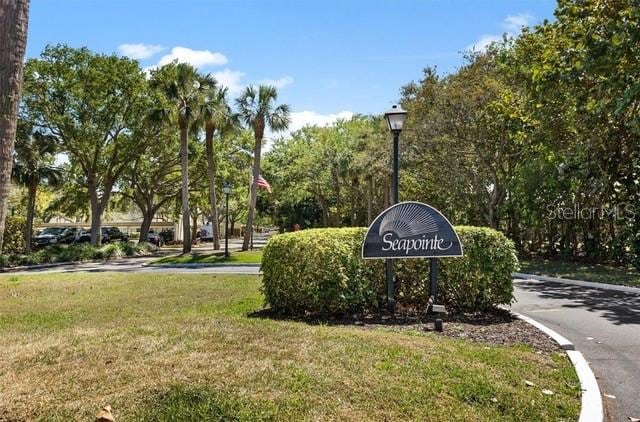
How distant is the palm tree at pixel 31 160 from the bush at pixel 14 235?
48.6 inches

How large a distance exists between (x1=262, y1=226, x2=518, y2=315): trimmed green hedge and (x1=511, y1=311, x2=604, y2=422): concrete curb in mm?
1389

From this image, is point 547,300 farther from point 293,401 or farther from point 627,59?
point 293,401

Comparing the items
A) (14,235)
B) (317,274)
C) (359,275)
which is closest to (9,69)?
(317,274)

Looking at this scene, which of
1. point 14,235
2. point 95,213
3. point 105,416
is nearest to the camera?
point 105,416

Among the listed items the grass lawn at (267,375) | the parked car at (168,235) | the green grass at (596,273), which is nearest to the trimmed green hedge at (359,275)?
the grass lawn at (267,375)

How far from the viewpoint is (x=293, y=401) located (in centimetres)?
336

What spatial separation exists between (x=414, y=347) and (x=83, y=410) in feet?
9.95

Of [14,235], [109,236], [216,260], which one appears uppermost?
[14,235]

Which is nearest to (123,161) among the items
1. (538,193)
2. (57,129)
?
(57,129)

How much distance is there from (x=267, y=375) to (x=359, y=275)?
3.32 m

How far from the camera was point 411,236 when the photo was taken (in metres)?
6.87

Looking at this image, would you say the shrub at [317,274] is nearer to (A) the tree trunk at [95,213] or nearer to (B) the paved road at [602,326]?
(B) the paved road at [602,326]

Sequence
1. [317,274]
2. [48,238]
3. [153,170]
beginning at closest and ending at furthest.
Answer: [317,274] < [153,170] < [48,238]

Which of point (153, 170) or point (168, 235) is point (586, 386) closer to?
point (153, 170)
